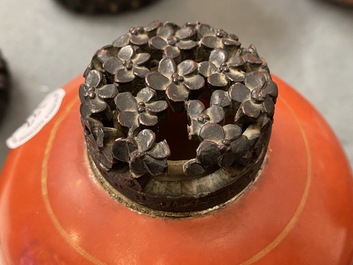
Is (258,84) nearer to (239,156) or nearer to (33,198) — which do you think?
(239,156)

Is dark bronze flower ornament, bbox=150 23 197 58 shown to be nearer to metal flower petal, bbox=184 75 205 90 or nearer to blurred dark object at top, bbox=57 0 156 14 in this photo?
metal flower petal, bbox=184 75 205 90

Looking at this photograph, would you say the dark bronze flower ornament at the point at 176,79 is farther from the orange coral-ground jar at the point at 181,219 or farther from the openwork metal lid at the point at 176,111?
the orange coral-ground jar at the point at 181,219

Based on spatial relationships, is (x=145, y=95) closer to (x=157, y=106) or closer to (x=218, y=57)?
(x=157, y=106)

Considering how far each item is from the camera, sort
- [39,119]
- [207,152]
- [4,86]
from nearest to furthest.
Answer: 1. [207,152]
2. [39,119]
3. [4,86]

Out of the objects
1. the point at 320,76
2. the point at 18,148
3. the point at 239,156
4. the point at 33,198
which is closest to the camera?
the point at 239,156

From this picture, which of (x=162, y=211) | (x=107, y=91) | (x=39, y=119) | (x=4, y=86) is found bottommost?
(x=4, y=86)

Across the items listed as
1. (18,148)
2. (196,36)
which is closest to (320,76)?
(196,36)

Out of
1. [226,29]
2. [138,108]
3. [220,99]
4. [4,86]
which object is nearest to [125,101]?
[138,108]
